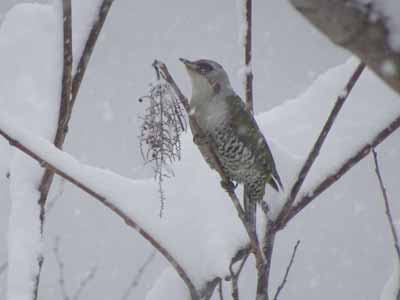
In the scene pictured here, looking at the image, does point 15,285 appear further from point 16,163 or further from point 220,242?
point 220,242

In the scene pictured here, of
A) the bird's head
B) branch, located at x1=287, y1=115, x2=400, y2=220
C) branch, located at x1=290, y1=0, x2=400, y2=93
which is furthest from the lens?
the bird's head

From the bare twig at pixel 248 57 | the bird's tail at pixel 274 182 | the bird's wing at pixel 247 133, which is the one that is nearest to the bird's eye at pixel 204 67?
the bird's wing at pixel 247 133

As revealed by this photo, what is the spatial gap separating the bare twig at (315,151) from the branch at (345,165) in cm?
5

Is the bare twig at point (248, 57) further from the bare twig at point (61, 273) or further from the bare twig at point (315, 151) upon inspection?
the bare twig at point (61, 273)

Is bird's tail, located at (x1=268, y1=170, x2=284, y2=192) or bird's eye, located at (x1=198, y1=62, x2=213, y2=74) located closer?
bird's tail, located at (x1=268, y1=170, x2=284, y2=192)

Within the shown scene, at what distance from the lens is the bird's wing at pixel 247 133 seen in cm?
282

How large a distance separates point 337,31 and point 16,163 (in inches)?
67.9

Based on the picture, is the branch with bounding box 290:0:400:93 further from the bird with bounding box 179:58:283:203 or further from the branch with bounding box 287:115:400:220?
the bird with bounding box 179:58:283:203

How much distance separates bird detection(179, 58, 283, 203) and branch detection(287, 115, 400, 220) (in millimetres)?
669

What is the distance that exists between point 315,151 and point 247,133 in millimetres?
976

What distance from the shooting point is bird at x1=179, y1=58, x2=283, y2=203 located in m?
2.77

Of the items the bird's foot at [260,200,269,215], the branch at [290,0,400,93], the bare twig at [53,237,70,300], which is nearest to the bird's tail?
the bird's foot at [260,200,269,215]

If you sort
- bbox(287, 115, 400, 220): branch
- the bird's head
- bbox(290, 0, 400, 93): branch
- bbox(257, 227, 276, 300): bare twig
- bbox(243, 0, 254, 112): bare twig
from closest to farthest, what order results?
bbox(290, 0, 400, 93): branch
bbox(257, 227, 276, 300): bare twig
bbox(287, 115, 400, 220): branch
bbox(243, 0, 254, 112): bare twig
the bird's head

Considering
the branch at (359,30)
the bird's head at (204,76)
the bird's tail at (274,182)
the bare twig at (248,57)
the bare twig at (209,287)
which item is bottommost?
the branch at (359,30)
